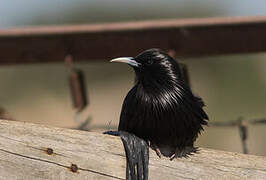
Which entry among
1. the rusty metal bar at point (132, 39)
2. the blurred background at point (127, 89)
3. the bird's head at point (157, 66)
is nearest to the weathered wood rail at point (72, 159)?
the bird's head at point (157, 66)

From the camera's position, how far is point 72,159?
254cm

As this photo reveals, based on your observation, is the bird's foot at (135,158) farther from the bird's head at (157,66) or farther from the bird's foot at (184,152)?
the bird's head at (157,66)

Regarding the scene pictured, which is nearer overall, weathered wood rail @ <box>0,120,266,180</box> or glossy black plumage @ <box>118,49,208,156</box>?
weathered wood rail @ <box>0,120,266,180</box>

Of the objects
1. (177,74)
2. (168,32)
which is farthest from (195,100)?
(168,32)

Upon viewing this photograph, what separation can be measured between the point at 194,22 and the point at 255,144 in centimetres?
→ 597

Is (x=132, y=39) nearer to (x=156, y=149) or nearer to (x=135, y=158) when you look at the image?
(x=156, y=149)

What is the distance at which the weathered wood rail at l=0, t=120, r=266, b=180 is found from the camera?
2.49 metres

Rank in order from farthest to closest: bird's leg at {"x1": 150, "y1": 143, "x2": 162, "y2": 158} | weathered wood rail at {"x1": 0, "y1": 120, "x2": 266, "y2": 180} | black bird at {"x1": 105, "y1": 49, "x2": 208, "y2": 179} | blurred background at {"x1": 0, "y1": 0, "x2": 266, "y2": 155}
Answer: blurred background at {"x1": 0, "y1": 0, "x2": 266, "y2": 155} → black bird at {"x1": 105, "y1": 49, "x2": 208, "y2": 179} → bird's leg at {"x1": 150, "y1": 143, "x2": 162, "y2": 158} → weathered wood rail at {"x1": 0, "y1": 120, "x2": 266, "y2": 180}

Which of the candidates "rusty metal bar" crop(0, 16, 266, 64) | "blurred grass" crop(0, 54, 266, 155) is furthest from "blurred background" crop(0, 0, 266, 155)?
"rusty metal bar" crop(0, 16, 266, 64)

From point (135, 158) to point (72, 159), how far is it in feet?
0.87

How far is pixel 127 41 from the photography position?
4602 millimetres

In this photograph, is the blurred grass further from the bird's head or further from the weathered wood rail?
the weathered wood rail

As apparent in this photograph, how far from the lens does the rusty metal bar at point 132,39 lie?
4.46 metres

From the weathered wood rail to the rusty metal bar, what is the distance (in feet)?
6.42
